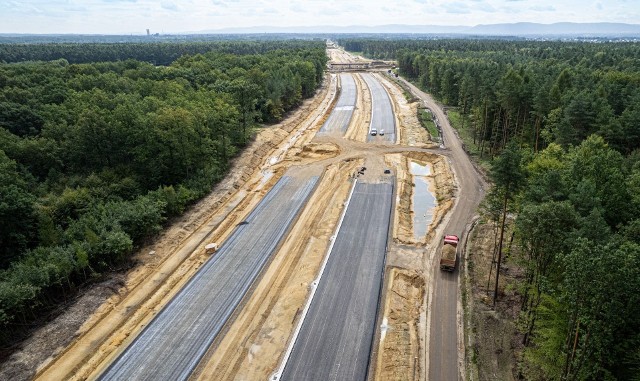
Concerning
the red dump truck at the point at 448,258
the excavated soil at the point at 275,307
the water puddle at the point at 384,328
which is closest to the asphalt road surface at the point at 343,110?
the excavated soil at the point at 275,307

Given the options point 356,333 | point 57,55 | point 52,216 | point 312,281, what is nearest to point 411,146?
point 312,281

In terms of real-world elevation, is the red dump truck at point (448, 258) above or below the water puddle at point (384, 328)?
above

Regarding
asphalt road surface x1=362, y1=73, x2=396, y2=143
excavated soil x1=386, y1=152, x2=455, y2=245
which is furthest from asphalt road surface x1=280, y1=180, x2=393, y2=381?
asphalt road surface x1=362, y1=73, x2=396, y2=143

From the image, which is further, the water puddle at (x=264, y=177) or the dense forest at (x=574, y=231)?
the water puddle at (x=264, y=177)

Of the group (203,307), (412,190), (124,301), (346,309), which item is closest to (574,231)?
(346,309)

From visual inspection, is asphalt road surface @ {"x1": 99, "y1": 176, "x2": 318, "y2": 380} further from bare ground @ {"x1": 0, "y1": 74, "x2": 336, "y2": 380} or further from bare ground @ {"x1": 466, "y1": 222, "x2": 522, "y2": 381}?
bare ground @ {"x1": 466, "y1": 222, "x2": 522, "y2": 381}

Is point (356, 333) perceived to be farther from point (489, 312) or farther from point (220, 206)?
point (220, 206)

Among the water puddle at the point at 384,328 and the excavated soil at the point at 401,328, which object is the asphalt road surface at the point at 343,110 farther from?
the water puddle at the point at 384,328

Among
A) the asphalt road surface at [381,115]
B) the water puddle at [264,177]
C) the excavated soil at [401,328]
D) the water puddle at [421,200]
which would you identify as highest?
the asphalt road surface at [381,115]
